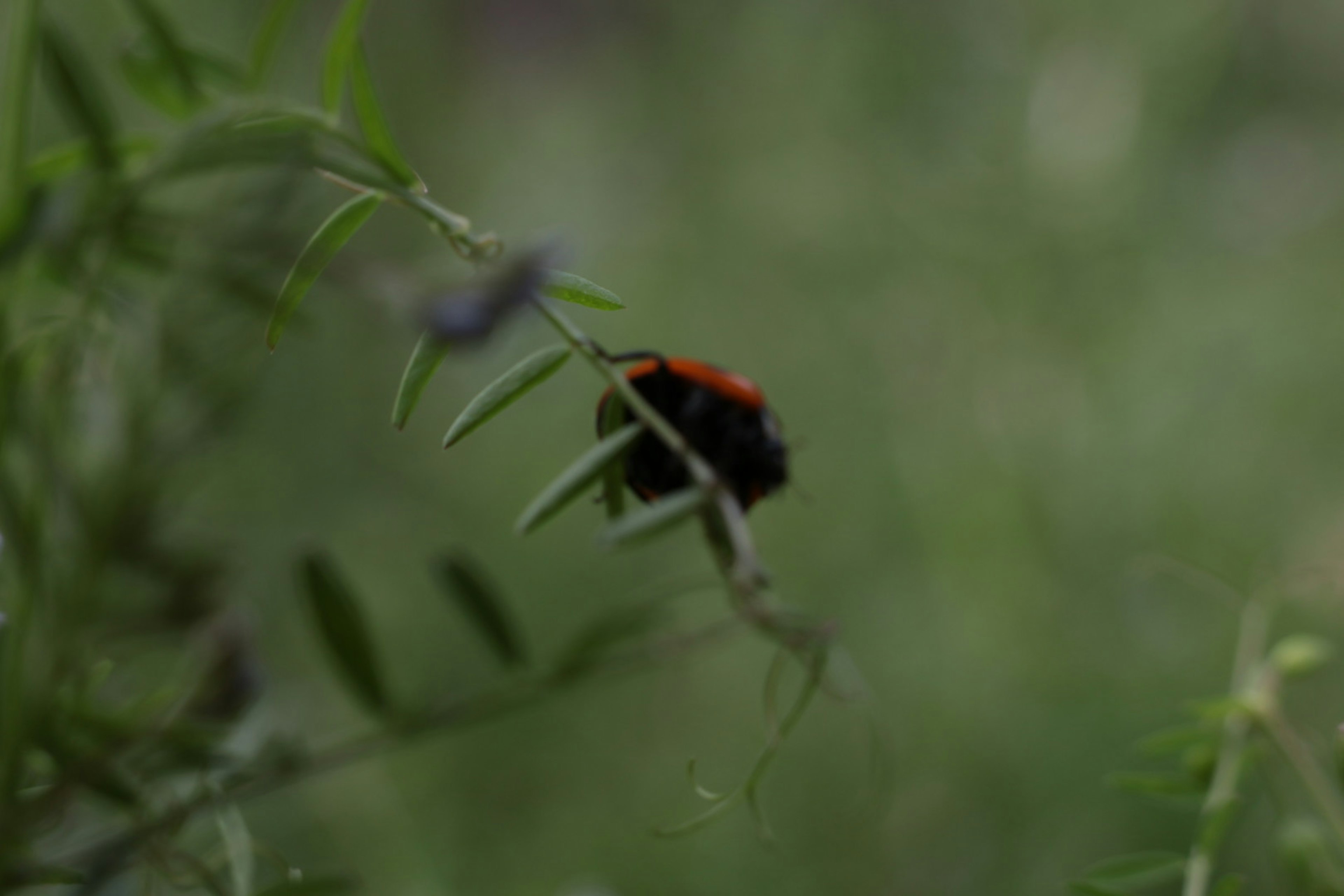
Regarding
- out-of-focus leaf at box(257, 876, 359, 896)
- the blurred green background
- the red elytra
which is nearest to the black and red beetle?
the red elytra

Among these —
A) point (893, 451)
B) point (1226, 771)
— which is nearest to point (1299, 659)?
point (1226, 771)

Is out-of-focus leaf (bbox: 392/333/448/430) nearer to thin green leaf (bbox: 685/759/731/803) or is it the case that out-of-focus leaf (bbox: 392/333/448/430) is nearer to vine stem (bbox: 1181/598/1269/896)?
thin green leaf (bbox: 685/759/731/803)

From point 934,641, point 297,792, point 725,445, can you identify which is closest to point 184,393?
point 725,445

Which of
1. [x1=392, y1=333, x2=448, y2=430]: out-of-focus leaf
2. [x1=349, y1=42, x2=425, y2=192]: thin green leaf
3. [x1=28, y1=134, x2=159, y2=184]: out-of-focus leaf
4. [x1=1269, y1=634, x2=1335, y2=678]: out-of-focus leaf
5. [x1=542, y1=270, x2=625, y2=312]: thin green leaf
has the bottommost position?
[x1=1269, y1=634, x2=1335, y2=678]: out-of-focus leaf

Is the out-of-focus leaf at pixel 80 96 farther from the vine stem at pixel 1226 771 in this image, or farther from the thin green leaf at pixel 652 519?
the vine stem at pixel 1226 771

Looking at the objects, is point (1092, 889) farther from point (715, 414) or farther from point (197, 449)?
point (197, 449)

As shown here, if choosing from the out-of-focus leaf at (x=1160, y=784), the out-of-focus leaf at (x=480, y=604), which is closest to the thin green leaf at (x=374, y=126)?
the out-of-focus leaf at (x=480, y=604)
